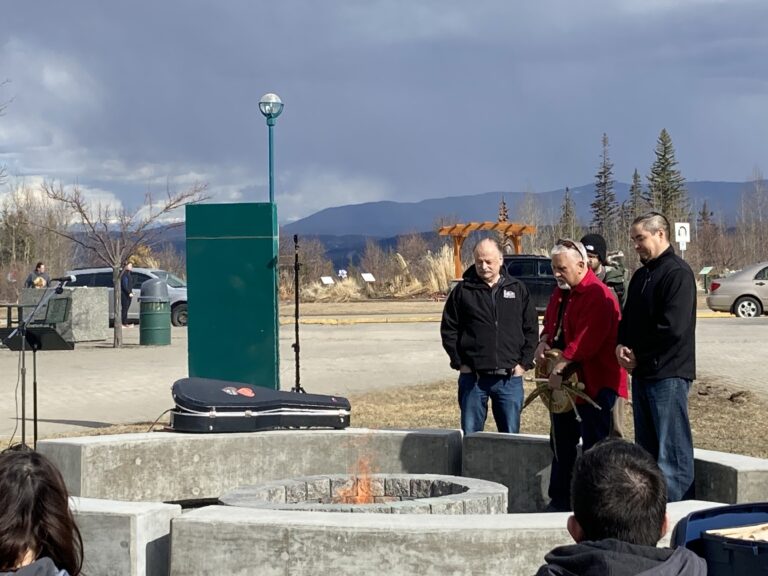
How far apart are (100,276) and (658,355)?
84.2 ft

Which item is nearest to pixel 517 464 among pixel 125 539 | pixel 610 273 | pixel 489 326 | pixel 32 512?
pixel 489 326

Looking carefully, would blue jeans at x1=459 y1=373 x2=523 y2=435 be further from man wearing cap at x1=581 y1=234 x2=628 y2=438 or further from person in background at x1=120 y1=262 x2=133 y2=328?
person in background at x1=120 y1=262 x2=133 y2=328

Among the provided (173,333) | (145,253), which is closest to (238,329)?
(173,333)

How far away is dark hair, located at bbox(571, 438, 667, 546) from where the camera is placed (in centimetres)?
312

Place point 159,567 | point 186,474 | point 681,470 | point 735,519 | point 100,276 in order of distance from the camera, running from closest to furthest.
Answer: point 735,519 → point 159,567 → point 681,470 → point 186,474 → point 100,276

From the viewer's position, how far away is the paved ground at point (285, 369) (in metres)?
14.2

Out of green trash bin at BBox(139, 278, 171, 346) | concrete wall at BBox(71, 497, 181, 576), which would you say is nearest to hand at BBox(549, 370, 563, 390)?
concrete wall at BBox(71, 497, 181, 576)

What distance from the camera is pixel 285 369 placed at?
59.5 ft

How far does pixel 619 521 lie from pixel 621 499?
0.06m

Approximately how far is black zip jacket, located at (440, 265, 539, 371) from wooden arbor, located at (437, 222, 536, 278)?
109ft

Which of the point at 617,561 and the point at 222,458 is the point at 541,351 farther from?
the point at 617,561

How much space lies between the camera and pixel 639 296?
670 cm

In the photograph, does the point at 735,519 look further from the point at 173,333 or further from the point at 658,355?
the point at 173,333

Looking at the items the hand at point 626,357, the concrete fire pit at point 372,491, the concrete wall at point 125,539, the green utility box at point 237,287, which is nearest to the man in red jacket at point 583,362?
the hand at point 626,357
